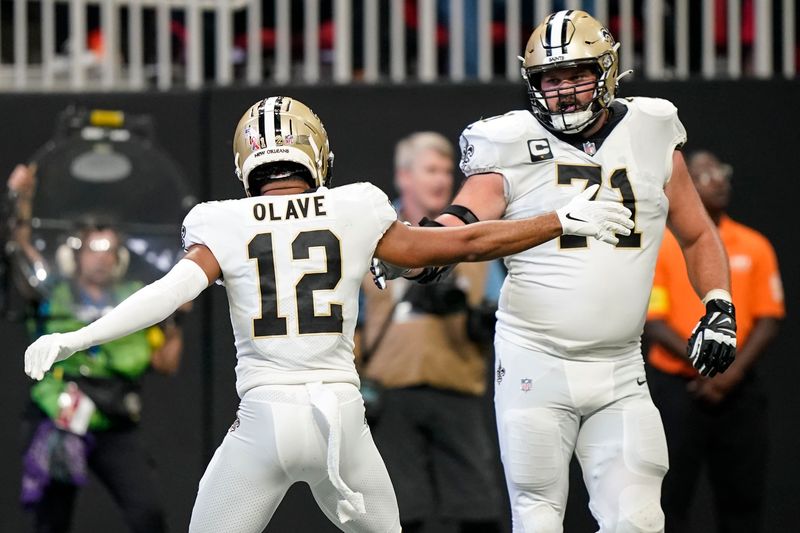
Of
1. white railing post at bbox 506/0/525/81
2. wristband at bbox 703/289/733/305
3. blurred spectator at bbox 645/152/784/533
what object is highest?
white railing post at bbox 506/0/525/81

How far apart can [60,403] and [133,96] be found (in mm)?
1879

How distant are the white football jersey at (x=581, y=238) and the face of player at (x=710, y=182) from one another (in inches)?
86.3

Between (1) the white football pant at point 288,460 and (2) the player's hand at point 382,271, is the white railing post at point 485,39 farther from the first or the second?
(1) the white football pant at point 288,460

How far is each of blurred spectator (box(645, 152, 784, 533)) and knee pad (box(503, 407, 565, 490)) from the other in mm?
2185

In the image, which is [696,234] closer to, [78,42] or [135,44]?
[135,44]

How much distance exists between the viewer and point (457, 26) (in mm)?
7438

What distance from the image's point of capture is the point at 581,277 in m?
4.47

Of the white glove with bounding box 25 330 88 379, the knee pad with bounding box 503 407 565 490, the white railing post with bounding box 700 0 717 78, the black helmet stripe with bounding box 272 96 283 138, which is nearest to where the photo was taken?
the white glove with bounding box 25 330 88 379

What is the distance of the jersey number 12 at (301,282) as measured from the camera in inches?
156

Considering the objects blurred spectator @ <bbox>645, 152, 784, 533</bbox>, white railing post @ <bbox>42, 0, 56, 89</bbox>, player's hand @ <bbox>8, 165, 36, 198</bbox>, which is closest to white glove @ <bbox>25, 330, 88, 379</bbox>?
player's hand @ <bbox>8, 165, 36, 198</bbox>

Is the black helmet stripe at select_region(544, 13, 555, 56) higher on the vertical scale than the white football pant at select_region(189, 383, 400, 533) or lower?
higher

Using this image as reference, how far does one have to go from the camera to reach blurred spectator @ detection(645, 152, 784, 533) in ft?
21.3

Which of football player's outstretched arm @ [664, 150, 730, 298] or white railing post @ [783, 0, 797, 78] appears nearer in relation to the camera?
football player's outstretched arm @ [664, 150, 730, 298]

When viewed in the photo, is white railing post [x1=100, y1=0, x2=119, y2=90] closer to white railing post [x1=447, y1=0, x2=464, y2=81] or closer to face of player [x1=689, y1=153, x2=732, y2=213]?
white railing post [x1=447, y1=0, x2=464, y2=81]
